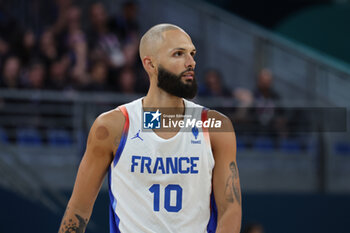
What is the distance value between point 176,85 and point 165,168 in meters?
0.51

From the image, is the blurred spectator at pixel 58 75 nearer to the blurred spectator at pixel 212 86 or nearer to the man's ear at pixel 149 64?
the blurred spectator at pixel 212 86

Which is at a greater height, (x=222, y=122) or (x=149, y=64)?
(x=149, y=64)

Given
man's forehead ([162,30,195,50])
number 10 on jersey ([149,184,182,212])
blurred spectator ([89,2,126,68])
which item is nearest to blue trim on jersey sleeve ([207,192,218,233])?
number 10 on jersey ([149,184,182,212])

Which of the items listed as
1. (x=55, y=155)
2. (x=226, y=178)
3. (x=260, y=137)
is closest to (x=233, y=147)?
(x=226, y=178)

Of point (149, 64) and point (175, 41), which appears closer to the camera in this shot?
point (175, 41)

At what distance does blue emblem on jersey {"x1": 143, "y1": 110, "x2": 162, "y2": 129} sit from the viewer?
3.99 meters

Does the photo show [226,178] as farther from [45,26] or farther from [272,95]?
[45,26]

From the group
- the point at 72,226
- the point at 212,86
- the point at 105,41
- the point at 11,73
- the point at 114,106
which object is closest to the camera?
the point at 72,226

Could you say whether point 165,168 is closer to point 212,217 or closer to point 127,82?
point 212,217

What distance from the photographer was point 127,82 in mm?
9969

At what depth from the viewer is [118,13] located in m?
12.5

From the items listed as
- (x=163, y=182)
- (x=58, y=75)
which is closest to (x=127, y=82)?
(x=58, y=75)

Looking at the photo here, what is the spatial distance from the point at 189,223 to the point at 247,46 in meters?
9.04

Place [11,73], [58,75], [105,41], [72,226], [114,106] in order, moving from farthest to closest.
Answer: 1. [105,41]
2. [114,106]
3. [58,75]
4. [11,73]
5. [72,226]
